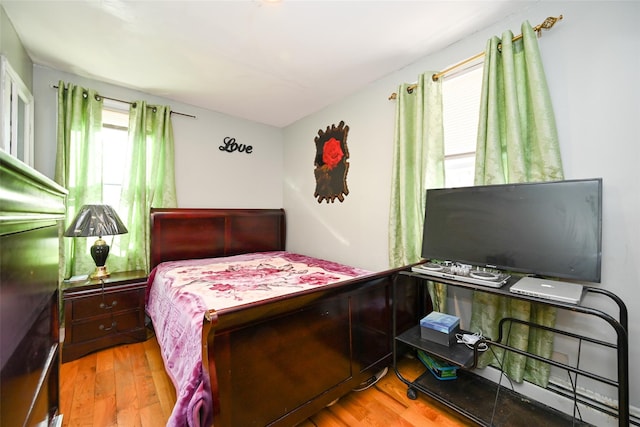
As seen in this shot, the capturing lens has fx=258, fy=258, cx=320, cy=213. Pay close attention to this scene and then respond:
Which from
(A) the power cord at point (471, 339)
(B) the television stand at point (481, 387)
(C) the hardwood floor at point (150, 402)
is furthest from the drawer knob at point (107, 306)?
(A) the power cord at point (471, 339)

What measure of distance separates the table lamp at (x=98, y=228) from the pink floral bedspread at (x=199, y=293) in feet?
1.41

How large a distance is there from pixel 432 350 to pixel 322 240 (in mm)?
1812

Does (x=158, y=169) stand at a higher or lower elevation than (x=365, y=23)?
lower

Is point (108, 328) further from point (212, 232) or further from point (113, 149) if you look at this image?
point (113, 149)

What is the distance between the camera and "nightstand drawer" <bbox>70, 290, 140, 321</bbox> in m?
2.13

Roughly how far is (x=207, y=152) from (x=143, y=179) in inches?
31.5

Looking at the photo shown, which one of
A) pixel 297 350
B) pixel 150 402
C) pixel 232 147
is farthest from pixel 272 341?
pixel 232 147

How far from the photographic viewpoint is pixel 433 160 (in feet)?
6.59

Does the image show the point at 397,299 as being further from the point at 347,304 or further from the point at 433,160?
the point at 433,160

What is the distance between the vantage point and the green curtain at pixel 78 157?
233 centimetres

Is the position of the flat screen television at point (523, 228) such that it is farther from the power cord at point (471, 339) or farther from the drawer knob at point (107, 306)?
the drawer knob at point (107, 306)

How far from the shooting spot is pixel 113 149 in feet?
8.76

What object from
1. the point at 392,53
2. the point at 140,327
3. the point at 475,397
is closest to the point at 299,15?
A: the point at 392,53

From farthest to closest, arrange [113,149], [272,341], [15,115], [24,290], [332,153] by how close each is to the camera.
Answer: [332,153] → [113,149] → [15,115] → [272,341] → [24,290]
